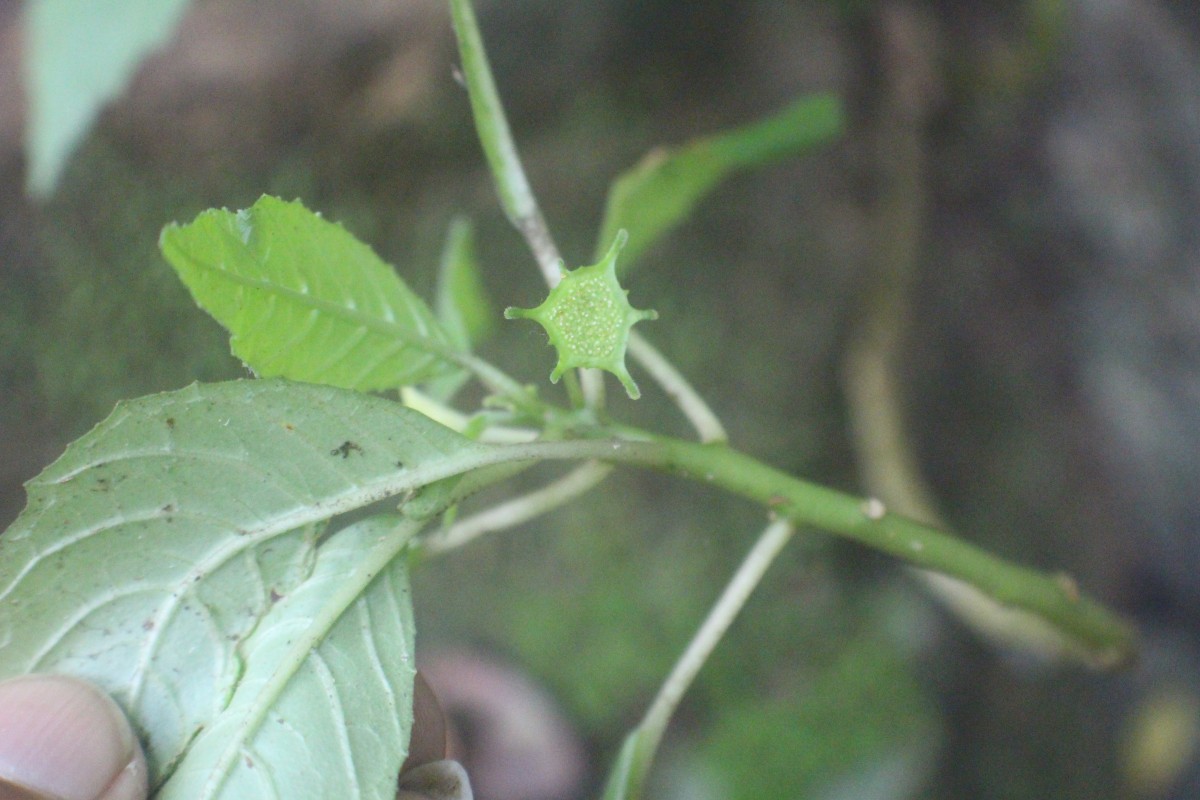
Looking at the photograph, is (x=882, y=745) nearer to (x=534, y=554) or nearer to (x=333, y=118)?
(x=534, y=554)

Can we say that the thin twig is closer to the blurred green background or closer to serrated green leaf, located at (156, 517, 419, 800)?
serrated green leaf, located at (156, 517, 419, 800)

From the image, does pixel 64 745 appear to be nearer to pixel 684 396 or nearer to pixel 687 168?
Answer: pixel 684 396

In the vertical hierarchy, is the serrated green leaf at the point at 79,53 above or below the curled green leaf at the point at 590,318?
above

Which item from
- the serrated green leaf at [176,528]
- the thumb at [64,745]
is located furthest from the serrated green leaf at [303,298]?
the thumb at [64,745]

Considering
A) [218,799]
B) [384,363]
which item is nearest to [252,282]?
[384,363]

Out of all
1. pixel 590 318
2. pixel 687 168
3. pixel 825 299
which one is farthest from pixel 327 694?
pixel 825 299

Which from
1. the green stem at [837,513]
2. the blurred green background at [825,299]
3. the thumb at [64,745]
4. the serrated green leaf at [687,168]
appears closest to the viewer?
the thumb at [64,745]

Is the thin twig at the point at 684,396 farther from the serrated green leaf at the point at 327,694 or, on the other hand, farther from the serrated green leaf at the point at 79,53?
the serrated green leaf at the point at 79,53
